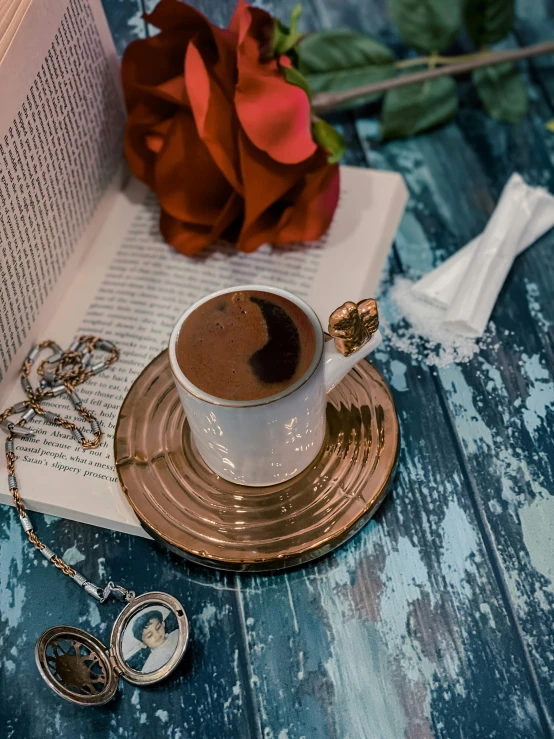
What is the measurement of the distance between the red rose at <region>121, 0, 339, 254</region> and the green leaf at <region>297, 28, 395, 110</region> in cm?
17

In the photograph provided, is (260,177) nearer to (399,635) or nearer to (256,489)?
(256,489)

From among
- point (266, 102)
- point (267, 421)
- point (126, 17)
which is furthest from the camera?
point (126, 17)

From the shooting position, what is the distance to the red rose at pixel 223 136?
56 centimetres

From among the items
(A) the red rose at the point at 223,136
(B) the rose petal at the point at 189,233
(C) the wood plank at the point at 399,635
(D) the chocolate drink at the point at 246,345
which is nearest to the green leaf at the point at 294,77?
(A) the red rose at the point at 223,136

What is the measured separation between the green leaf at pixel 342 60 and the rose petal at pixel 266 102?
0.18 m

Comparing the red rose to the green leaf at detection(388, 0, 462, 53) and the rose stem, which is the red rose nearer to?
the rose stem

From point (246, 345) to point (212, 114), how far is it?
24 cm

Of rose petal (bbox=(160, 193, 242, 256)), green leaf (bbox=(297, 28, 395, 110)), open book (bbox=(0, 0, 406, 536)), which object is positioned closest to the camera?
open book (bbox=(0, 0, 406, 536))

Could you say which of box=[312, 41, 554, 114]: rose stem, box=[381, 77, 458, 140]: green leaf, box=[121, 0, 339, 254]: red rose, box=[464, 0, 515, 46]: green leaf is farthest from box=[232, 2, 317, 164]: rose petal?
box=[464, 0, 515, 46]: green leaf

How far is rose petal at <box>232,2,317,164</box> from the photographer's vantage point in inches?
21.9

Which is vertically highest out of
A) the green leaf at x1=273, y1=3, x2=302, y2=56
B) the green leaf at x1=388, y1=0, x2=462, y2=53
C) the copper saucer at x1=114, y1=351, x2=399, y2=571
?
the green leaf at x1=273, y1=3, x2=302, y2=56

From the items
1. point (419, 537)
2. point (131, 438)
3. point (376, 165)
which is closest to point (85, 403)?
point (131, 438)

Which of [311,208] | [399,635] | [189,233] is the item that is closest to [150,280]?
[189,233]

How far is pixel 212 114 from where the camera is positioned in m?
0.57
